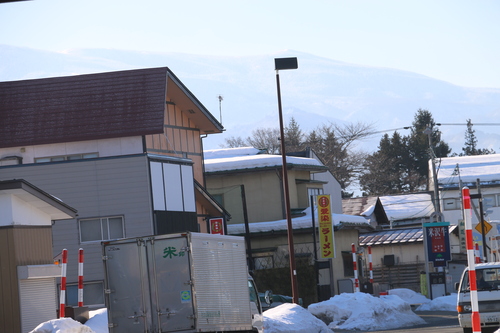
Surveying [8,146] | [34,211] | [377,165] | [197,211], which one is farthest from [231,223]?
[377,165]

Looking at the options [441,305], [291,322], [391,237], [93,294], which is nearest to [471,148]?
[391,237]

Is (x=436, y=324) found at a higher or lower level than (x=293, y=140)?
lower

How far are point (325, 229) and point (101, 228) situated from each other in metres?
10.8

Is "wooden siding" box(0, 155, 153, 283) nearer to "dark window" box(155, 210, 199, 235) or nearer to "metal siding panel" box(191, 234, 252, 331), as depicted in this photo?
"dark window" box(155, 210, 199, 235)

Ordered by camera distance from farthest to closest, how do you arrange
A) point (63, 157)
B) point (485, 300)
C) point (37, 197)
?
1. point (63, 157)
2. point (37, 197)
3. point (485, 300)

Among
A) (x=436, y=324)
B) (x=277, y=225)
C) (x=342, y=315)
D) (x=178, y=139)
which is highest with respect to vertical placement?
(x=178, y=139)

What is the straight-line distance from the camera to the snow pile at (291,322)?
21125mm

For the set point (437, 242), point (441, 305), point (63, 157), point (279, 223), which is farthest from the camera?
point (279, 223)


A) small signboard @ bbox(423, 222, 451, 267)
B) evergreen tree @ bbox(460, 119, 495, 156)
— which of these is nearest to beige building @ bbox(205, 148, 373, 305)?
small signboard @ bbox(423, 222, 451, 267)

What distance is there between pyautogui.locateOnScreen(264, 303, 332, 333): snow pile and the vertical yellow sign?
13045mm

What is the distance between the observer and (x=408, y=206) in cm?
7719

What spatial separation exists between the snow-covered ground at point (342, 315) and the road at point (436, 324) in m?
Answer: 0.62

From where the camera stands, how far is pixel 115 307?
15.3 m

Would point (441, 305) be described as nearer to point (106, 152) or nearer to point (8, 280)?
point (106, 152)
